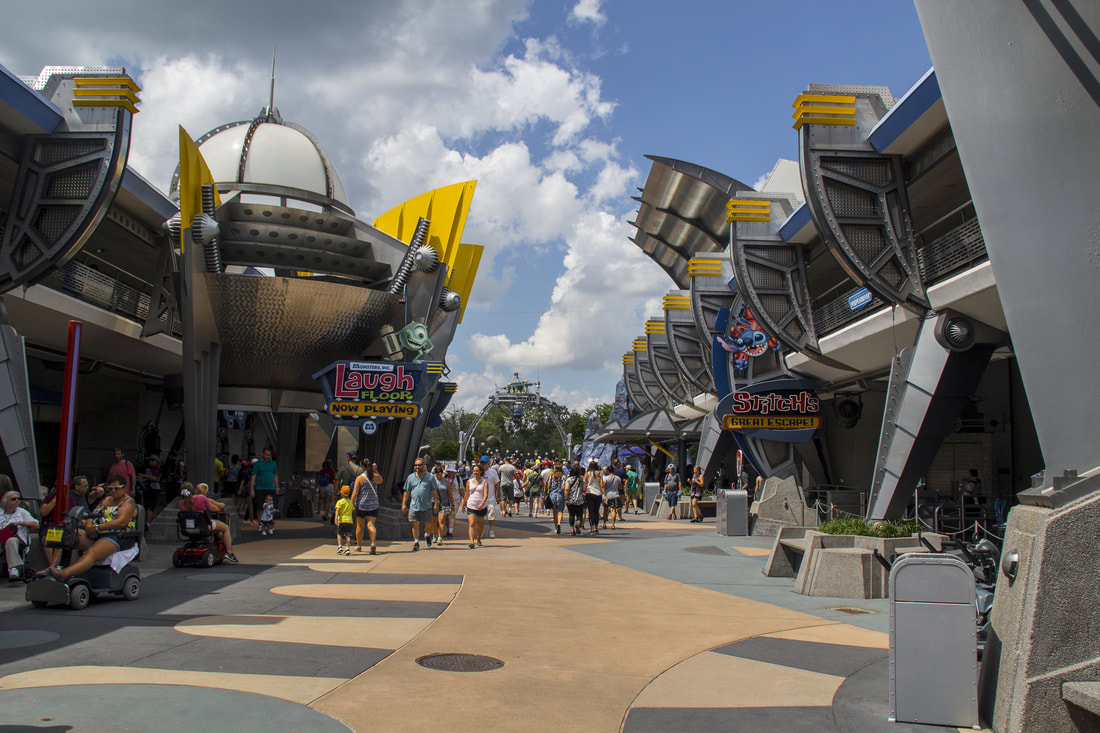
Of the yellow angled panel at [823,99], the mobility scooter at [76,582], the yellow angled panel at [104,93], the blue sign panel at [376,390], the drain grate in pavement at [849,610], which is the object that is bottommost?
the drain grate in pavement at [849,610]

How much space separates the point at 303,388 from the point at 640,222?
2450cm

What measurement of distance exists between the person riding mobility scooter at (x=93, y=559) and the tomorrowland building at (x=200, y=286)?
2.24 metres

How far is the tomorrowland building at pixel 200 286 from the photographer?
1559cm

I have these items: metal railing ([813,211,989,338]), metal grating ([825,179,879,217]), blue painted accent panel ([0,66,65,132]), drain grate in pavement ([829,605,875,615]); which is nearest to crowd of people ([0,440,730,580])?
blue painted accent panel ([0,66,65,132])

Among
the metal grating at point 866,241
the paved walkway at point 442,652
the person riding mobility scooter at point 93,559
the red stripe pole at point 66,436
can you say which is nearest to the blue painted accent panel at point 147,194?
the red stripe pole at point 66,436

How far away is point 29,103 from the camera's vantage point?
14.7 meters

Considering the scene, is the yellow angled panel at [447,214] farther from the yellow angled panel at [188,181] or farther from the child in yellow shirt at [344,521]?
the child in yellow shirt at [344,521]

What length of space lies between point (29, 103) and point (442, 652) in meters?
13.3

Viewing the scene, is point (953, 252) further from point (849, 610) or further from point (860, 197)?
point (849, 610)

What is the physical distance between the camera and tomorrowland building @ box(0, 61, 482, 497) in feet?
51.2

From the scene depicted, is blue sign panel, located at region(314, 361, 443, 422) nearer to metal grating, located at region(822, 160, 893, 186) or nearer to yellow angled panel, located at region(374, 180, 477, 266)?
yellow angled panel, located at region(374, 180, 477, 266)

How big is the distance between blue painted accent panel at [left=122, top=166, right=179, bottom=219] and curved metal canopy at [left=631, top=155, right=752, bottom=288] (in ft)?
67.1

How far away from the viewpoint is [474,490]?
54.4 ft

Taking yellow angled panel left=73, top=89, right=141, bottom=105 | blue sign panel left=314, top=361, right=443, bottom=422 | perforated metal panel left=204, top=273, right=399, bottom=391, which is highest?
yellow angled panel left=73, top=89, right=141, bottom=105
